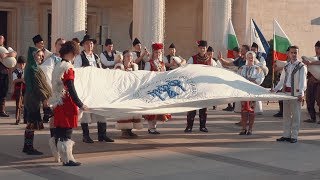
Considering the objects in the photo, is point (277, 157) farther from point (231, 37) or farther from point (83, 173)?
point (231, 37)

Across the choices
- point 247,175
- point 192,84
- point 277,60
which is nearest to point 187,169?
point 247,175

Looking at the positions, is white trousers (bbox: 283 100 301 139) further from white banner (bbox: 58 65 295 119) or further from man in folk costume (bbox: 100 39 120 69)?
man in folk costume (bbox: 100 39 120 69)

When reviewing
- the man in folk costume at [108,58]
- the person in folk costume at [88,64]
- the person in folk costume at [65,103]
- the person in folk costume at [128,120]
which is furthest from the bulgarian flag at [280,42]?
the person in folk costume at [65,103]

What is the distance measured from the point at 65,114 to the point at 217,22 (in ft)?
43.9

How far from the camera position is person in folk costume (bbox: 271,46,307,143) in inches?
515

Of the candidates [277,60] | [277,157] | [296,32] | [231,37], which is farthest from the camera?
[296,32]

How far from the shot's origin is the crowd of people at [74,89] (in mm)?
9977

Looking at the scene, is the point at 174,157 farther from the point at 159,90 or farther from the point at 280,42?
the point at 280,42

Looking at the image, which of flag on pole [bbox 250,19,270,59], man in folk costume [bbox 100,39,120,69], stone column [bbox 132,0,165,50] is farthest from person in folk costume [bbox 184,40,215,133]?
stone column [bbox 132,0,165,50]

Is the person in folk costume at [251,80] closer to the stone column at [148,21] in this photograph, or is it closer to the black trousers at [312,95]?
the black trousers at [312,95]

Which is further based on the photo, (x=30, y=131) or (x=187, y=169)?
(x=30, y=131)

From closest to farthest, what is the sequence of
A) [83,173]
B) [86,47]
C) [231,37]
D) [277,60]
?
1. [83,173]
2. [86,47]
3. [277,60]
4. [231,37]

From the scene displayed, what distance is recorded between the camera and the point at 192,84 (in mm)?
12320

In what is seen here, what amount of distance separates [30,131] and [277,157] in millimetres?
4355
